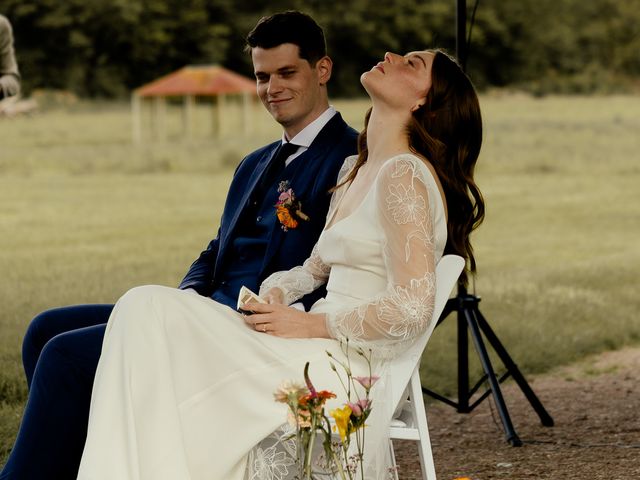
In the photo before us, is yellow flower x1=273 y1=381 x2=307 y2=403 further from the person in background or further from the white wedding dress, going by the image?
the person in background

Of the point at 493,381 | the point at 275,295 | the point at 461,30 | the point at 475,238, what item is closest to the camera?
the point at 275,295

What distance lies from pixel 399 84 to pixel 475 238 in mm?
10960

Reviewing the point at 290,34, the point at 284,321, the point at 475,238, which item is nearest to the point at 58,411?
the point at 284,321

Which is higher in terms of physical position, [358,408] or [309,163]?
[309,163]

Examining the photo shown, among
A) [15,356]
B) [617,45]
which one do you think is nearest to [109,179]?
[15,356]

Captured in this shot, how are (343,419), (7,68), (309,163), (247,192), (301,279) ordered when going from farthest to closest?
1. (7,68)
2. (247,192)
3. (309,163)
4. (301,279)
5. (343,419)

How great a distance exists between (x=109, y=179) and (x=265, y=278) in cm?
1754

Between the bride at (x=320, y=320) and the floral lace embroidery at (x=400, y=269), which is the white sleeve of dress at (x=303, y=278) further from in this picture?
the floral lace embroidery at (x=400, y=269)

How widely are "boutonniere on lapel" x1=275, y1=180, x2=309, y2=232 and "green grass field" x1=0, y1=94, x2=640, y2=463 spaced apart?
1408 millimetres

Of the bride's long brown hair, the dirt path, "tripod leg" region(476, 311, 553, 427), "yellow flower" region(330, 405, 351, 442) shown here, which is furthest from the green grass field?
"yellow flower" region(330, 405, 351, 442)

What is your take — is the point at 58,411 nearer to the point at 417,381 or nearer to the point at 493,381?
the point at 417,381

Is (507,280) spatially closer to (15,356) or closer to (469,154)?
(15,356)

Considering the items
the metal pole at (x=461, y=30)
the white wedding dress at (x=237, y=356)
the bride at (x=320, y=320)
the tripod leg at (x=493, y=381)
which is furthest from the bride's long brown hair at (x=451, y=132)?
the metal pole at (x=461, y=30)

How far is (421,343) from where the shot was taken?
273 cm
